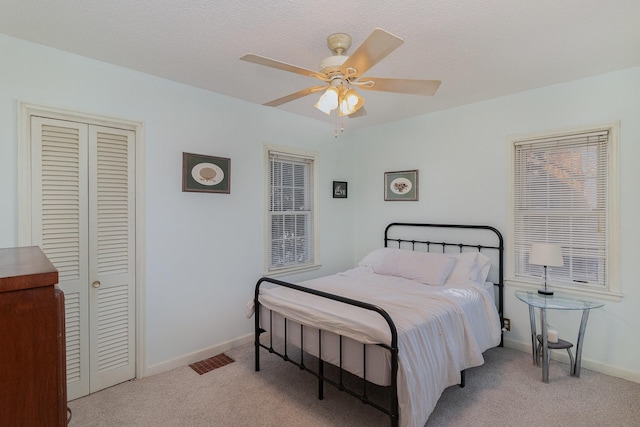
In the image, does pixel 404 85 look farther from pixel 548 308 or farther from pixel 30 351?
pixel 548 308

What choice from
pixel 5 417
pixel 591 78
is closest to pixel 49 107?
pixel 5 417

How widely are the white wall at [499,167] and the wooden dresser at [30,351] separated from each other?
11.7 ft

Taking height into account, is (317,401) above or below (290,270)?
below

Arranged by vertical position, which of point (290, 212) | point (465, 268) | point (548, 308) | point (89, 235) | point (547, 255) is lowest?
point (548, 308)

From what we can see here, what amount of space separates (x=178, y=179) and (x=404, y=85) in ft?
6.76

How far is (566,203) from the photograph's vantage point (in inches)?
118

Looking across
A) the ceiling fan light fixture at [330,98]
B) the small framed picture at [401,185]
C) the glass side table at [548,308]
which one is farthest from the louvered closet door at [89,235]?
the glass side table at [548,308]

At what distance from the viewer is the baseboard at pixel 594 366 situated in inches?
104

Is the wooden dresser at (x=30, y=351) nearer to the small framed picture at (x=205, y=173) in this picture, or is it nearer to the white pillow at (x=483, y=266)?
the small framed picture at (x=205, y=173)

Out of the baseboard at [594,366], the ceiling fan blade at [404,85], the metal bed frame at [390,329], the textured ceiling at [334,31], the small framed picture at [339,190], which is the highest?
the textured ceiling at [334,31]

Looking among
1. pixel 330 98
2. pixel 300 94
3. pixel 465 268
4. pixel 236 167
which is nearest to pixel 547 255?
pixel 465 268

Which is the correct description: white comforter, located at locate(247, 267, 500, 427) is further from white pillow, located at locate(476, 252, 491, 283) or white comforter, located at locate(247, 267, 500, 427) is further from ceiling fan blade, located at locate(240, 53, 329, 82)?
ceiling fan blade, located at locate(240, 53, 329, 82)

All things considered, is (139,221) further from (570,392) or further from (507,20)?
(570,392)

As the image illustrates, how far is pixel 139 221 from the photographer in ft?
8.84
